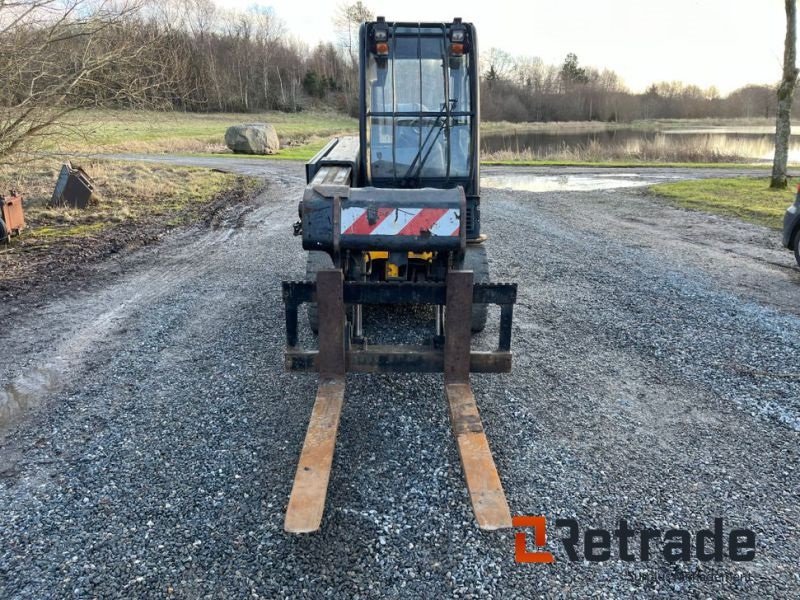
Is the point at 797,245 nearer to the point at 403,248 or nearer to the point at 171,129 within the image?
the point at 403,248

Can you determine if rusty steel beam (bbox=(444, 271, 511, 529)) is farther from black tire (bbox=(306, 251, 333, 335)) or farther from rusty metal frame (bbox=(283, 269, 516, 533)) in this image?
black tire (bbox=(306, 251, 333, 335))

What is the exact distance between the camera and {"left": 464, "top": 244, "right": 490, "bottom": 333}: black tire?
17.9 feet

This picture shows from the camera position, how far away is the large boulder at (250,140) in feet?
95.5

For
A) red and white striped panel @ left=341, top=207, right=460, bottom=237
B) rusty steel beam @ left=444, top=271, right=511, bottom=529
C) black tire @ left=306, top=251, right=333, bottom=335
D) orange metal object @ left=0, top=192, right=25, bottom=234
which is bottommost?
rusty steel beam @ left=444, top=271, right=511, bottom=529

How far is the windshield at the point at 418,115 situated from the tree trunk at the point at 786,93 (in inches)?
539

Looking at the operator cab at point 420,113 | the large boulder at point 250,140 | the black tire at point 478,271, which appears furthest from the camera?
the large boulder at point 250,140

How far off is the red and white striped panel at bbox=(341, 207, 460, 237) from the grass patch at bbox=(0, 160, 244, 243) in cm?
822

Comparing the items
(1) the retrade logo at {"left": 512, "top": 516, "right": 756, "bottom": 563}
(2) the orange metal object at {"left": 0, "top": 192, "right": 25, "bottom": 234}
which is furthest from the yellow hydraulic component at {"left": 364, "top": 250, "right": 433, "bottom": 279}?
(2) the orange metal object at {"left": 0, "top": 192, "right": 25, "bottom": 234}

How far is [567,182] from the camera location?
19016mm

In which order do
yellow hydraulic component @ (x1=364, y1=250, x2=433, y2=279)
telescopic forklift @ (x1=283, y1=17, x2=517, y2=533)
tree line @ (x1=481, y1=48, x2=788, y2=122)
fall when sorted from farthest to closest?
tree line @ (x1=481, y1=48, x2=788, y2=122)
yellow hydraulic component @ (x1=364, y1=250, x2=433, y2=279)
telescopic forklift @ (x1=283, y1=17, x2=517, y2=533)

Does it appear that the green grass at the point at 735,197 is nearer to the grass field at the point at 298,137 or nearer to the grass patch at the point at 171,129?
the grass field at the point at 298,137

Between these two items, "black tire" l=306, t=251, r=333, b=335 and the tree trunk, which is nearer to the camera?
"black tire" l=306, t=251, r=333, b=335

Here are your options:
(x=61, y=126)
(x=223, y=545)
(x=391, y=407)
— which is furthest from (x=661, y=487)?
(x=61, y=126)

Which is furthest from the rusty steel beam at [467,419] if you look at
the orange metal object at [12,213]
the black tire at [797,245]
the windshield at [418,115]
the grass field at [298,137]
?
the grass field at [298,137]
